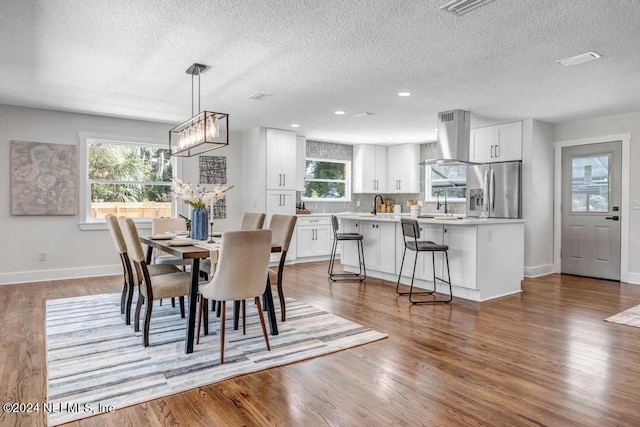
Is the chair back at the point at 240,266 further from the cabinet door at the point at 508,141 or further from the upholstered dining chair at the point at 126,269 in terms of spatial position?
the cabinet door at the point at 508,141

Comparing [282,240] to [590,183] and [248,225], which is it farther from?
[590,183]

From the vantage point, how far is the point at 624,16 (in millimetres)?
2691

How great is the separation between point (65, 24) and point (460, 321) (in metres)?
3.98

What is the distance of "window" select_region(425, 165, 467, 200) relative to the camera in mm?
7820

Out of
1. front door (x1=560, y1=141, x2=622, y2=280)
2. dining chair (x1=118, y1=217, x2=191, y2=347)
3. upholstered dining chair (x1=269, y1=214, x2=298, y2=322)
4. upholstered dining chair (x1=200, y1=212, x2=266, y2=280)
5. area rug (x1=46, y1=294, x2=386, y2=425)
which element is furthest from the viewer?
front door (x1=560, y1=141, x2=622, y2=280)

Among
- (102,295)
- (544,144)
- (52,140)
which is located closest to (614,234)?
(544,144)

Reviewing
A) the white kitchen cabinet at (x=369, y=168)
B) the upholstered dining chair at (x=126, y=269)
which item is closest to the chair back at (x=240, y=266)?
the upholstered dining chair at (x=126, y=269)

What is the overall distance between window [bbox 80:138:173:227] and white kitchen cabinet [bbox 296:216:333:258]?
2298 mm

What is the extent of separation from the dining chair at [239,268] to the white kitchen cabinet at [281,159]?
13.9 feet

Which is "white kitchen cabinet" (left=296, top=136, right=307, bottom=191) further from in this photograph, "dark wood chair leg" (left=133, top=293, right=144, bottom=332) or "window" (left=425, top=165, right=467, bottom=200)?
"dark wood chair leg" (left=133, top=293, right=144, bottom=332)

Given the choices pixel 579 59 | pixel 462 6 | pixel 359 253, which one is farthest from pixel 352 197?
pixel 462 6

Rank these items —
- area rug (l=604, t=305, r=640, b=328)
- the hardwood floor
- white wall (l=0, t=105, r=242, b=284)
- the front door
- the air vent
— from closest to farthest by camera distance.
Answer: the hardwood floor < area rug (l=604, t=305, r=640, b=328) < the air vent < white wall (l=0, t=105, r=242, b=284) < the front door

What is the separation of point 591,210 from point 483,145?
6.04 feet

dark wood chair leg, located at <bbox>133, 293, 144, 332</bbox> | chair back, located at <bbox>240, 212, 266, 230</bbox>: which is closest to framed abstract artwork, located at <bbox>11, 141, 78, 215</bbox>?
chair back, located at <bbox>240, 212, 266, 230</bbox>
